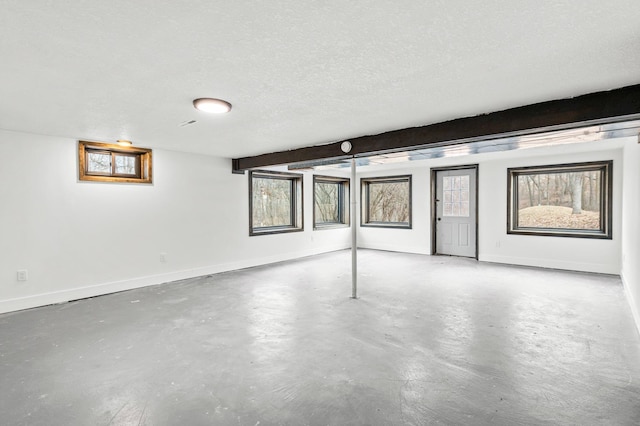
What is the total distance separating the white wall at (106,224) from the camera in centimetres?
384

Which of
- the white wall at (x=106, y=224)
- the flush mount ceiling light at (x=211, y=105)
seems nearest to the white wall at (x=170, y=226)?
the white wall at (x=106, y=224)

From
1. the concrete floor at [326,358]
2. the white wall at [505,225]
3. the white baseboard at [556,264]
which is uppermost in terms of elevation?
the white wall at [505,225]

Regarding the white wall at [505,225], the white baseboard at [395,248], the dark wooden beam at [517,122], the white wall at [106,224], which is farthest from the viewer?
the white baseboard at [395,248]

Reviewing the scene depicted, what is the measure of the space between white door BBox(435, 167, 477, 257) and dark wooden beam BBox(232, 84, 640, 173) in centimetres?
378

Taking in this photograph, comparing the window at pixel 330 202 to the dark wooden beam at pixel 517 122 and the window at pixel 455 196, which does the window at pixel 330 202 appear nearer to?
the window at pixel 455 196

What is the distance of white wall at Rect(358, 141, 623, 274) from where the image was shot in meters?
5.32

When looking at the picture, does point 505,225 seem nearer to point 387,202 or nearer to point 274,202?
point 387,202

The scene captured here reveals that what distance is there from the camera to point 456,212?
716cm

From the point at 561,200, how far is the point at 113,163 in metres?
7.50

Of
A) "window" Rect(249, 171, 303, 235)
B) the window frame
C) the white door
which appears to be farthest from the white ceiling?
the window frame

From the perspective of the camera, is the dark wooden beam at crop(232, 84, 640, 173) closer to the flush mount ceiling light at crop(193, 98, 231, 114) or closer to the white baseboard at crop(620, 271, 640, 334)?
the flush mount ceiling light at crop(193, 98, 231, 114)

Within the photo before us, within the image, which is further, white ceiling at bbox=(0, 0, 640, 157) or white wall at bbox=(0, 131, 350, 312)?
white wall at bbox=(0, 131, 350, 312)

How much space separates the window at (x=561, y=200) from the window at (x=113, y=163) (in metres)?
6.46

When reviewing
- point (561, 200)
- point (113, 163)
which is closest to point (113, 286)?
point (113, 163)
